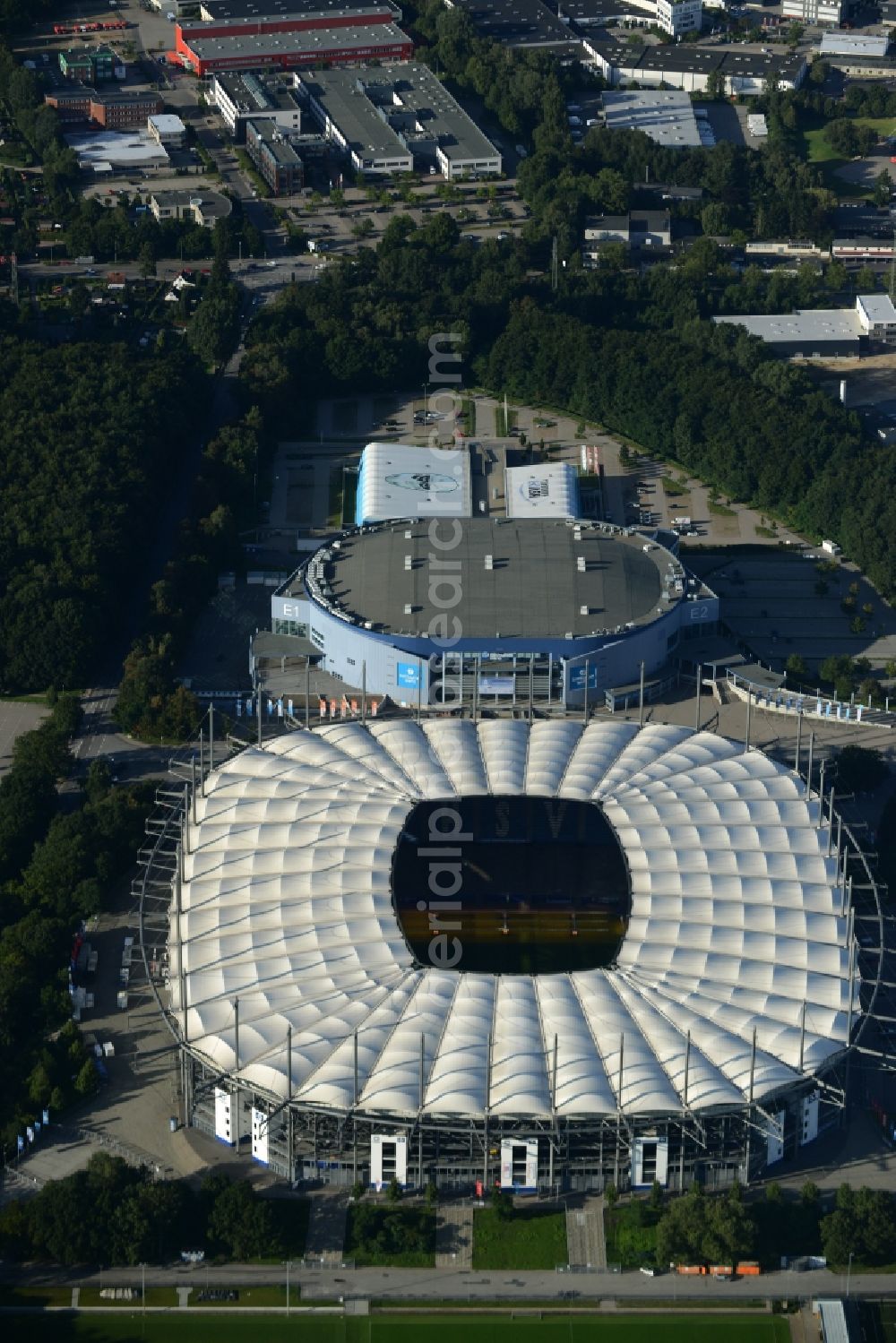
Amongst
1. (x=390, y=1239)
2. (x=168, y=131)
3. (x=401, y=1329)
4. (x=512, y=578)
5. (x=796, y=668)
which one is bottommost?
(x=401, y=1329)

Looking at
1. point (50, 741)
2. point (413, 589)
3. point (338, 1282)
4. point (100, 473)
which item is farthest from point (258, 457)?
point (338, 1282)

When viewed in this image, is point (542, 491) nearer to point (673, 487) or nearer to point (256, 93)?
point (673, 487)

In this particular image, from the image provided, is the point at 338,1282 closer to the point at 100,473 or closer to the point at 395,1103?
the point at 395,1103

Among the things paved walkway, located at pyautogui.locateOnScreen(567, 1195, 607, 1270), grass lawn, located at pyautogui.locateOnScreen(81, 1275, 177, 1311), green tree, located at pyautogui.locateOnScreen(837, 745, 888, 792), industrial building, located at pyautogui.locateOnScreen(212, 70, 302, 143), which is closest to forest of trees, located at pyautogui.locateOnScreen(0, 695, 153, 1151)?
grass lawn, located at pyautogui.locateOnScreen(81, 1275, 177, 1311)

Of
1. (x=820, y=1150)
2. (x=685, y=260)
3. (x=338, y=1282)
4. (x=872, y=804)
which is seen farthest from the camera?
(x=685, y=260)

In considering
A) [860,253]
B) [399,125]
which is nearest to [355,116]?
[399,125]
